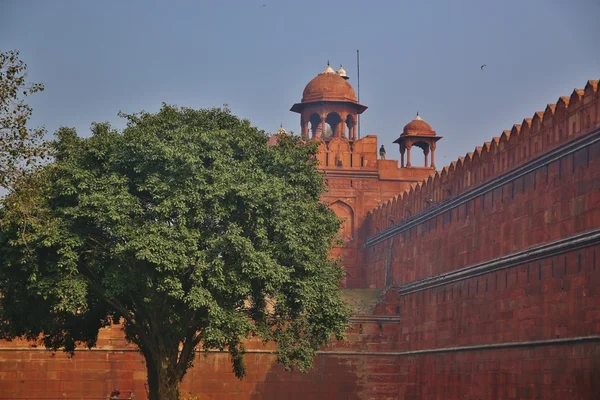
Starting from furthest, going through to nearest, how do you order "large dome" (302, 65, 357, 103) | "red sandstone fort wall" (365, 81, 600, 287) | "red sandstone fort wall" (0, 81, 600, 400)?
"large dome" (302, 65, 357, 103) < "red sandstone fort wall" (365, 81, 600, 287) < "red sandstone fort wall" (0, 81, 600, 400)

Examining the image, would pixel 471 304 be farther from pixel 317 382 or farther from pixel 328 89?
pixel 328 89

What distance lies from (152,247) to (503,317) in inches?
328

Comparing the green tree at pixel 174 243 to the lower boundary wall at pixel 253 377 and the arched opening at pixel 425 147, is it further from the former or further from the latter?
the arched opening at pixel 425 147

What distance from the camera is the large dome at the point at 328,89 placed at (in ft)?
138

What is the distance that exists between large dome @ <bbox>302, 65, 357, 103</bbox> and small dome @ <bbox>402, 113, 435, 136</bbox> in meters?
2.18

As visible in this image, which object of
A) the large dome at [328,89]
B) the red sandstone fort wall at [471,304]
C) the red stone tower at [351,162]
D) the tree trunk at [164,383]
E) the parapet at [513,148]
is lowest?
the tree trunk at [164,383]

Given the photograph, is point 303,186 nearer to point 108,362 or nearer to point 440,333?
point 440,333

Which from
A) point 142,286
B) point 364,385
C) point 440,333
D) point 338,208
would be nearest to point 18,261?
point 142,286

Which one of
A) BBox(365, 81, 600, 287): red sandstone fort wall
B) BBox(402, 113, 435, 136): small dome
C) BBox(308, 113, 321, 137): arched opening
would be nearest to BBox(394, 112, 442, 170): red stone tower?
BBox(402, 113, 435, 136): small dome

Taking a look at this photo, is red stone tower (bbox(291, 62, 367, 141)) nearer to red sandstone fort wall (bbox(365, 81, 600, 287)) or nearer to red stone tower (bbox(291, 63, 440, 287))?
red stone tower (bbox(291, 63, 440, 287))

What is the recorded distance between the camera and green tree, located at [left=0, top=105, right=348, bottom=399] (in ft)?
68.7

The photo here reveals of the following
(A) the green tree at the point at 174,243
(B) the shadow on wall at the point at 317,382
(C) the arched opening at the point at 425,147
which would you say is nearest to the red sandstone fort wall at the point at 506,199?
(B) the shadow on wall at the point at 317,382

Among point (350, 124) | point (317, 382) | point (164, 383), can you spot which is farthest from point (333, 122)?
point (164, 383)

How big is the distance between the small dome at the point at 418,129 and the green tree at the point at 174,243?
1840 cm
